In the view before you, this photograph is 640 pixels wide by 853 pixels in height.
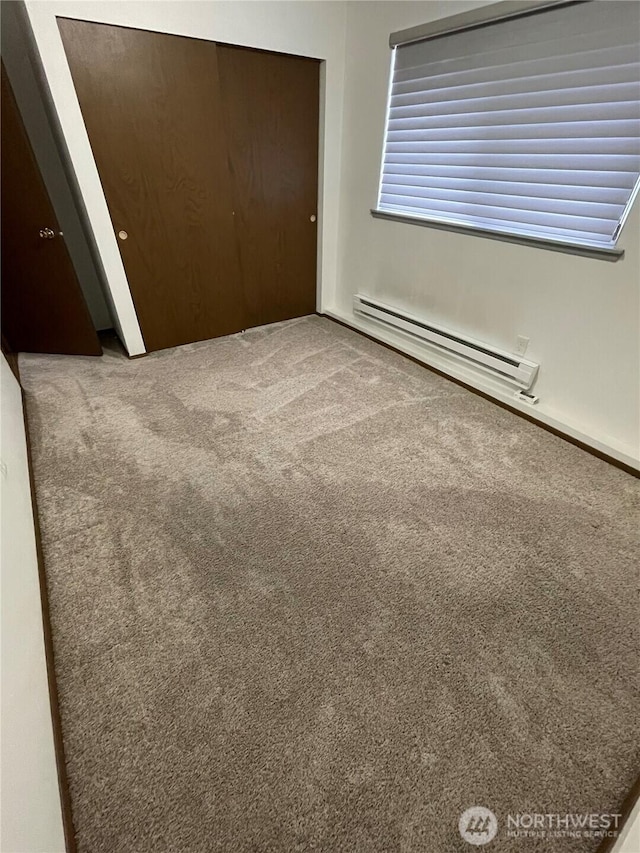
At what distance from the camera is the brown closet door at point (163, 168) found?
222 cm

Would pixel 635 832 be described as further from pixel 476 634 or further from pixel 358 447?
pixel 358 447

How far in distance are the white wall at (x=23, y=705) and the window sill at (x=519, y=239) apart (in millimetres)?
2688

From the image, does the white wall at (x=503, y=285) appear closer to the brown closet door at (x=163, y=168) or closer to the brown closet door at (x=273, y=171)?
the brown closet door at (x=273, y=171)

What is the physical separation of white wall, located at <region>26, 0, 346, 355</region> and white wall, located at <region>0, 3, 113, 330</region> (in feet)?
1.02

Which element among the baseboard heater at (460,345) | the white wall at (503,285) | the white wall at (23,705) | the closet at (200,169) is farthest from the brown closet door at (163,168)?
the white wall at (23,705)

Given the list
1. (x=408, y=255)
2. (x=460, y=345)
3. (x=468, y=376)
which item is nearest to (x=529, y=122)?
(x=408, y=255)

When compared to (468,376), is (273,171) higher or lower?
higher

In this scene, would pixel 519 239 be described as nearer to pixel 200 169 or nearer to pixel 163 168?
pixel 200 169

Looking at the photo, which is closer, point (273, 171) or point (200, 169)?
point (200, 169)

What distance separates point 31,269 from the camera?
2654 millimetres

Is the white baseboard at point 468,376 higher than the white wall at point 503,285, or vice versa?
the white wall at point 503,285

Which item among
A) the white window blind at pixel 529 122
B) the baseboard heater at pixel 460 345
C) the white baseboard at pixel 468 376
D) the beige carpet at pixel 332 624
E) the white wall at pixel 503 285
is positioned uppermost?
the white window blind at pixel 529 122

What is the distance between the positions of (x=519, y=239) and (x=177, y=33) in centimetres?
231

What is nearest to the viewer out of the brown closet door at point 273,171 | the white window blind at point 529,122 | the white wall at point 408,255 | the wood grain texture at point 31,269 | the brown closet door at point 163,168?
the white window blind at point 529,122
